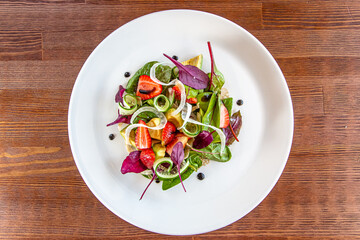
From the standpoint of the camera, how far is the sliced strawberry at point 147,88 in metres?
1.08

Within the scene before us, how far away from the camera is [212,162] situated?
1.17 m

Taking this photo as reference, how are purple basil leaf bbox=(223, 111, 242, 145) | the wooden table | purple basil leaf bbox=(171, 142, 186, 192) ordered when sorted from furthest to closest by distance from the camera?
the wooden table, purple basil leaf bbox=(223, 111, 242, 145), purple basil leaf bbox=(171, 142, 186, 192)

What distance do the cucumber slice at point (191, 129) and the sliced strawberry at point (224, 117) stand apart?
9 cm

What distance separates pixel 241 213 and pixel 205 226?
156mm

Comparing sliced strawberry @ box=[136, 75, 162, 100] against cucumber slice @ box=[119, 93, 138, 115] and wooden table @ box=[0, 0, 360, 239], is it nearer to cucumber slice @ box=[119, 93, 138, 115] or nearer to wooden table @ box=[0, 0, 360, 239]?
cucumber slice @ box=[119, 93, 138, 115]

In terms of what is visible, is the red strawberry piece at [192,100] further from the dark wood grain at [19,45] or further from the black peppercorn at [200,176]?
the dark wood grain at [19,45]

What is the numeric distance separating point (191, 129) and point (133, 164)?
0.87 ft

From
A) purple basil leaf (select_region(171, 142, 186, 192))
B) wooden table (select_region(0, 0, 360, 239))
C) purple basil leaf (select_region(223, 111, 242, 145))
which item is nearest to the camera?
purple basil leaf (select_region(171, 142, 186, 192))

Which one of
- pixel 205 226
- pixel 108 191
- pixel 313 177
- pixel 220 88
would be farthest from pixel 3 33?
pixel 313 177

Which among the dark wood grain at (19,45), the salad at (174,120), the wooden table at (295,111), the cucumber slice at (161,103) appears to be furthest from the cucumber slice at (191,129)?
the dark wood grain at (19,45)

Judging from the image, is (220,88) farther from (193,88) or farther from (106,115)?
(106,115)

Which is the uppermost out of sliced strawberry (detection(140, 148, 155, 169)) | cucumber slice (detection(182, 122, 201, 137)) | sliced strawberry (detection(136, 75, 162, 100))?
sliced strawberry (detection(136, 75, 162, 100))

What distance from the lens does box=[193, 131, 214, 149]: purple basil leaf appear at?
3.41ft

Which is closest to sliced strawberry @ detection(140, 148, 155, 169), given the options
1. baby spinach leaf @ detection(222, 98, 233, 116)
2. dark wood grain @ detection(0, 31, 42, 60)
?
baby spinach leaf @ detection(222, 98, 233, 116)
